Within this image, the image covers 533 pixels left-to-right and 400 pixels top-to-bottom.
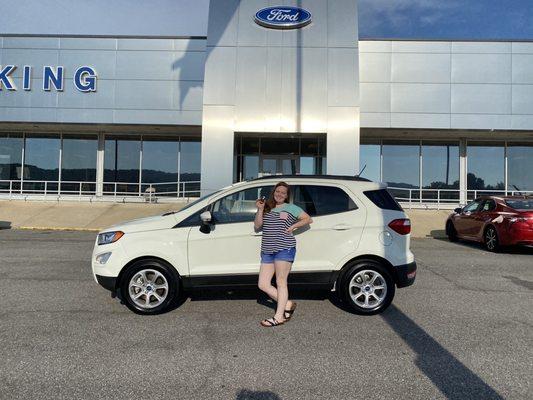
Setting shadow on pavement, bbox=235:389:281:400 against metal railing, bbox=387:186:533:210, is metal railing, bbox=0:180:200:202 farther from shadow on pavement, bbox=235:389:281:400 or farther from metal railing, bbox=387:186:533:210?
shadow on pavement, bbox=235:389:281:400

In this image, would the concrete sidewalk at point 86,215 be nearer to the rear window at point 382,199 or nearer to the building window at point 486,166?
the building window at point 486,166

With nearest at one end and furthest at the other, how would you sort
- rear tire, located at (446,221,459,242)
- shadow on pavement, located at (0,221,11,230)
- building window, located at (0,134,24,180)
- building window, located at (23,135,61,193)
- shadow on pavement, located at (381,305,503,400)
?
shadow on pavement, located at (381,305,503,400)
rear tire, located at (446,221,459,242)
shadow on pavement, located at (0,221,11,230)
building window, located at (23,135,61,193)
building window, located at (0,134,24,180)

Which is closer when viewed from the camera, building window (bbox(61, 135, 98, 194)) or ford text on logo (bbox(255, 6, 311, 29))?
ford text on logo (bbox(255, 6, 311, 29))

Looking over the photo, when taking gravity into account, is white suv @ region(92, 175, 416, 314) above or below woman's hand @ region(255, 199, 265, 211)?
below

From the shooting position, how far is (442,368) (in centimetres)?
378

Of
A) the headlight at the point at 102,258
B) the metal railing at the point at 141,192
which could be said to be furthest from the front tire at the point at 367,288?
the metal railing at the point at 141,192

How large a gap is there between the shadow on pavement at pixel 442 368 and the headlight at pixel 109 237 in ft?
11.3

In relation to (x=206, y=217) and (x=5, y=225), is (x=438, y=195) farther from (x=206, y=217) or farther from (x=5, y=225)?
(x=5, y=225)

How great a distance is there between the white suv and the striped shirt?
19.0 inches

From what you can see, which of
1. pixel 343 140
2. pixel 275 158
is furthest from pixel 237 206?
pixel 275 158

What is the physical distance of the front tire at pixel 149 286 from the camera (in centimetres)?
516

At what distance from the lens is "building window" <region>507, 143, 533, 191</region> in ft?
70.4

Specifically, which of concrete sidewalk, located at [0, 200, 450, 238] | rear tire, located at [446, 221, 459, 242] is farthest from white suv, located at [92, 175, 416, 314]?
concrete sidewalk, located at [0, 200, 450, 238]

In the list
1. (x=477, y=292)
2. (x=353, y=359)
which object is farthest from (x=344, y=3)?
(x=353, y=359)
